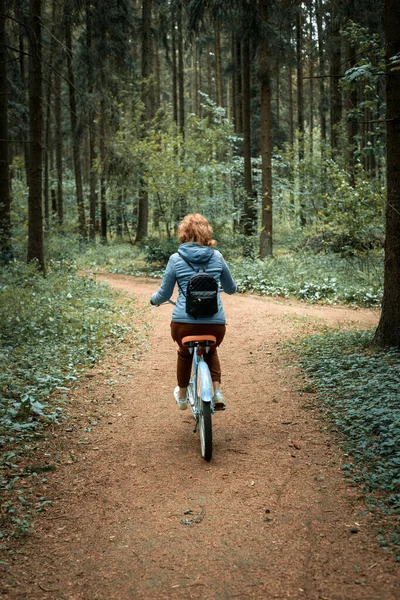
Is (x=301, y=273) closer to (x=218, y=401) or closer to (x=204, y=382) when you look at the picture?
(x=218, y=401)

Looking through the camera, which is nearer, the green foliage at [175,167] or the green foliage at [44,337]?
the green foliage at [44,337]

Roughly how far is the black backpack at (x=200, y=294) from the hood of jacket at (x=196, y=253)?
7.8 inches

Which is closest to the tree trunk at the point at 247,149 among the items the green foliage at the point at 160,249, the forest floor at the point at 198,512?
the green foliage at the point at 160,249

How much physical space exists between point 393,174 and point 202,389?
3.95 metres

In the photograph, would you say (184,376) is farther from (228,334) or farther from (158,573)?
(228,334)

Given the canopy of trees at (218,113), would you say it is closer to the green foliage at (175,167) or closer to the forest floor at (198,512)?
the green foliage at (175,167)

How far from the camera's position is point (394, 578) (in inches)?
113

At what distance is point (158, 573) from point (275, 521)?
0.93m

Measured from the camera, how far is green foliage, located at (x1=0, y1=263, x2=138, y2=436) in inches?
220

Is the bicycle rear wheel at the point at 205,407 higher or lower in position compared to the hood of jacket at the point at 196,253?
lower

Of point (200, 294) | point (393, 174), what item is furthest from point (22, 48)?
point (200, 294)

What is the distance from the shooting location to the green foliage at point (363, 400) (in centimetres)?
404

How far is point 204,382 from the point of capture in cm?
450

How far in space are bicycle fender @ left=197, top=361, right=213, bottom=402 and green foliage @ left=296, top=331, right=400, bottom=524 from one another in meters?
1.28
